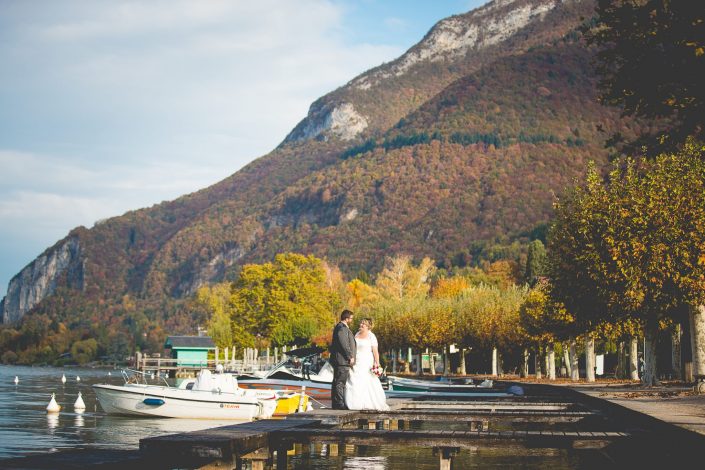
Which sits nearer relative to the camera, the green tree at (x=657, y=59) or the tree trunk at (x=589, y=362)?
the green tree at (x=657, y=59)

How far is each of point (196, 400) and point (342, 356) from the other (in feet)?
63.5

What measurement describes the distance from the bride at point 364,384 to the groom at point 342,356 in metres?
0.14

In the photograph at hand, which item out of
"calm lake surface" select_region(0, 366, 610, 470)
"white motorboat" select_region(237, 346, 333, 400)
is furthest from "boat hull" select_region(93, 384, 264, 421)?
"white motorboat" select_region(237, 346, 333, 400)

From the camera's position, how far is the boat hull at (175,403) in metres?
39.5

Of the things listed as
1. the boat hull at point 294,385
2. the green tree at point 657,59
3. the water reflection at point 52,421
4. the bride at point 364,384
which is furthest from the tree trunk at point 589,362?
the bride at point 364,384

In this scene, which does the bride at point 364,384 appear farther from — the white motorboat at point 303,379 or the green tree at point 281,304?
the green tree at point 281,304

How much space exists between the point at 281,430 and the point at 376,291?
13470 centimetres

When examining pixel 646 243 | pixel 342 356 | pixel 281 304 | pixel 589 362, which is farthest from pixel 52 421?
pixel 281 304

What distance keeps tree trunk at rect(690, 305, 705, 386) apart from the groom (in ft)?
57.6

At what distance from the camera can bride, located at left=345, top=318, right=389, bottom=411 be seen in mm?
22641

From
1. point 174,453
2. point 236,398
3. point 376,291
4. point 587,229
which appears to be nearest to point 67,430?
point 236,398

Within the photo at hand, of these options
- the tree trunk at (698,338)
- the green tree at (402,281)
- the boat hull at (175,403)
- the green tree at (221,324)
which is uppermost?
the green tree at (402,281)

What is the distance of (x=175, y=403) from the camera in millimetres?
41125

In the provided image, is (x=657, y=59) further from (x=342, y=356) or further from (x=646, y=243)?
(x=646, y=243)
